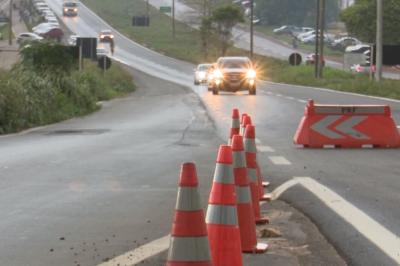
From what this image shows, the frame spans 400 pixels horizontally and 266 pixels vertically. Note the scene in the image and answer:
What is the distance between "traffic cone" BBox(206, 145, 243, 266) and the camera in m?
6.84

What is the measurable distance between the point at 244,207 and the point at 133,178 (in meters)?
5.69

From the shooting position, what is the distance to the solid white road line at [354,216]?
8478 millimetres

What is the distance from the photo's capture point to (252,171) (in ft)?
33.2

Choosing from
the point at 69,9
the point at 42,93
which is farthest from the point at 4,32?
the point at 42,93

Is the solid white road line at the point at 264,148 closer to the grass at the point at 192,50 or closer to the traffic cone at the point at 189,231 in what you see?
the traffic cone at the point at 189,231

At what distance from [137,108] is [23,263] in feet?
86.9

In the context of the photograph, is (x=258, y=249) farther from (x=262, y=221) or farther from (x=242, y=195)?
(x=262, y=221)

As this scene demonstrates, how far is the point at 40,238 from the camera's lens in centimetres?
909

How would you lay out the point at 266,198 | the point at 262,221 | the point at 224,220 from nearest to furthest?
the point at 224,220, the point at 262,221, the point at 266,198

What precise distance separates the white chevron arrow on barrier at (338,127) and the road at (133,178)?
0.54 m

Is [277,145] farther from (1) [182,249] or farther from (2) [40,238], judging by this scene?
(1) [182,249]

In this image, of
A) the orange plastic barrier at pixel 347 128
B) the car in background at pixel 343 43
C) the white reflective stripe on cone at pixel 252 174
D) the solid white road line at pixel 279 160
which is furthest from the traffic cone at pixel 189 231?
the car in background at pixel 343 43

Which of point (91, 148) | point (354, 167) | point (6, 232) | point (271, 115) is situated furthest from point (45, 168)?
point (271, 115)

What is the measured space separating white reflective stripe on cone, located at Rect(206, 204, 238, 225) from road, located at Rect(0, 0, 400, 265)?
56.2 inches
